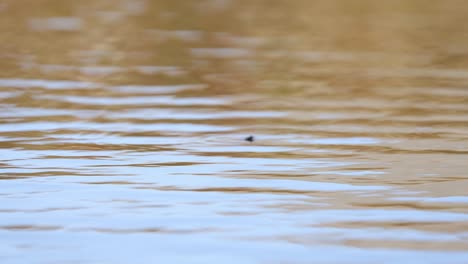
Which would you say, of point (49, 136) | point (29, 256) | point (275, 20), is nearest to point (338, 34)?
point (275, 20)

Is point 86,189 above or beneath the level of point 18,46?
Answer: beneath

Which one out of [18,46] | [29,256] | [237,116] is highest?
[18,46]

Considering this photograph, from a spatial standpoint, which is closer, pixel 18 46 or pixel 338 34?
pixel 18 46

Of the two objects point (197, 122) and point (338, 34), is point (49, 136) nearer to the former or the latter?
point (197, 122)

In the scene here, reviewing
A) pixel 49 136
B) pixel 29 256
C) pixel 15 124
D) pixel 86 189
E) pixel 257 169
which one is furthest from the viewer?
pixel 15 124

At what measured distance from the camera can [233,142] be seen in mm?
6777

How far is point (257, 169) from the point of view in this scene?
5.90 metres

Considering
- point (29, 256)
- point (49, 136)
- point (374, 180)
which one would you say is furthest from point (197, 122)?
point (29, 256)

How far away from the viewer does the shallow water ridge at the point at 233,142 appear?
14.5ft

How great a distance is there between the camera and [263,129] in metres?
7.27

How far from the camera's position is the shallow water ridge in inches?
174

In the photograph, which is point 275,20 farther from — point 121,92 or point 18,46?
point 121,92

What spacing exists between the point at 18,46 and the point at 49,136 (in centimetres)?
475

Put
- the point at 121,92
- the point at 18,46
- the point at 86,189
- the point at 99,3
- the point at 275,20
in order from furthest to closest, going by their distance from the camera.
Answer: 1. the point at 99,3
2. the point at 275,20
3. the point at 18,46
4. the point at 121,92
5. the point at 86,189
